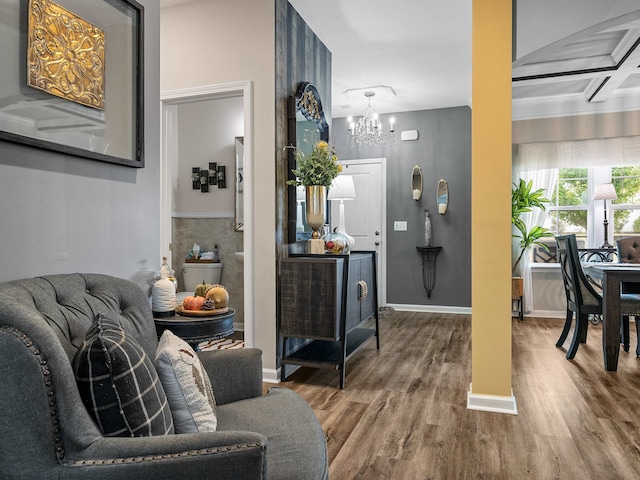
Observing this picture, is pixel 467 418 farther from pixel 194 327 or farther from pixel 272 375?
pixel 194 327

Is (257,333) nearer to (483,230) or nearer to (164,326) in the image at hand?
(164,326)

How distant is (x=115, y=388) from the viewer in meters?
1.08

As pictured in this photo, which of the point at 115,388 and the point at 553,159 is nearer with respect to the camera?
the point at 115,388

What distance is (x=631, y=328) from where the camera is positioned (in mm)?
5016

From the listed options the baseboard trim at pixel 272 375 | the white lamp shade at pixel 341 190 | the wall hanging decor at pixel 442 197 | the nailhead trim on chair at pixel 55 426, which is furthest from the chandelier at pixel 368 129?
the nailhead trim on chair at pixel 55 426

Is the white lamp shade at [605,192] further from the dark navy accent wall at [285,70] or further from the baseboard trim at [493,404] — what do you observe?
the dark navy accent wall at [285,70]

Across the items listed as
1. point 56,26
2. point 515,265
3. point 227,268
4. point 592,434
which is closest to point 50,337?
point 56,26

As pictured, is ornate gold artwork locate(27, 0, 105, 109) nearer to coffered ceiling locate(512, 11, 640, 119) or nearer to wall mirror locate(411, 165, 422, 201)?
coffered ceiling locate(512, 11, 640, 119)

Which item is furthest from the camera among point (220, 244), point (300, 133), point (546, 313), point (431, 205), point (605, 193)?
point (431, 205)

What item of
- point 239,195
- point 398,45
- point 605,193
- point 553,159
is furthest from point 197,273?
point 605,193

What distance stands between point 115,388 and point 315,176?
260cm

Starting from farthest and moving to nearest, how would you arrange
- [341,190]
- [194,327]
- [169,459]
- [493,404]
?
1. [341,190]
2. [493,404]
3. [194,327]
4. [169,459]

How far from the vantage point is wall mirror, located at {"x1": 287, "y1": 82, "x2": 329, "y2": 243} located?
3541mm

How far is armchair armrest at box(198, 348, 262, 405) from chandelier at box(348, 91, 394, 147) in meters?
4.42
